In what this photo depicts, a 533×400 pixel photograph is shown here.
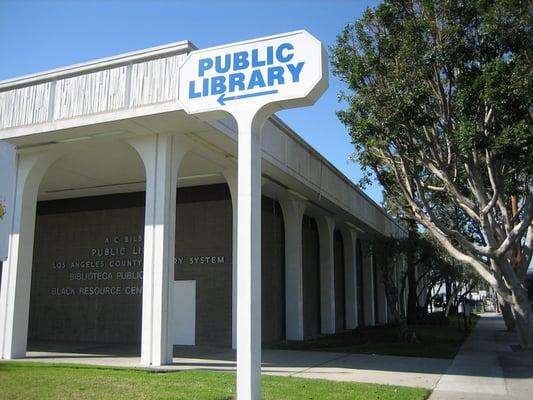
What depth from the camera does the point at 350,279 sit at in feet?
105

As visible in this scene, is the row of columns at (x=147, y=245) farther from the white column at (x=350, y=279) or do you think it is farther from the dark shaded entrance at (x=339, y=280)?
the white column at (x=350, y=279)

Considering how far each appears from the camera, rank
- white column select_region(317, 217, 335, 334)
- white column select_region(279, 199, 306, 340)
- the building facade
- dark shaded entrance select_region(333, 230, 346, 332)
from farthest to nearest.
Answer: dark shaded entrance select_region(333, 230, 346, 332) < white column select_region(317, 217, 335, 334) < white column select_region(279, 199, 306, 340) < the building facade

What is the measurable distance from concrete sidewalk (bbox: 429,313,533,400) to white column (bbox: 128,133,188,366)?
6.16m

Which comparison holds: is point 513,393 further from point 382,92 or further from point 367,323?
point 367,323

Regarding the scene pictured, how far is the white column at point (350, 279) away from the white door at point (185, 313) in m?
14.1

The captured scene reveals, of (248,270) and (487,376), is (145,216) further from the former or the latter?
(487,376)

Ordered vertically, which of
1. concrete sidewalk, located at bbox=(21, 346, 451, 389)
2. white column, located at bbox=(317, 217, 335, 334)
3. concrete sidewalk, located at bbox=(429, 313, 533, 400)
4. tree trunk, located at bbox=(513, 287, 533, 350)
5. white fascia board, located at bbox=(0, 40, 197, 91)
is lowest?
concrete sidewalk, located at bbox=(429, 313, 533, 400)

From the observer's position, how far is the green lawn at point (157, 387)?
8.73 m

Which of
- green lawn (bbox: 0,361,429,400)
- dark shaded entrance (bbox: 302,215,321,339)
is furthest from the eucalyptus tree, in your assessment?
green lawn (bbox: 0,361,429,400)

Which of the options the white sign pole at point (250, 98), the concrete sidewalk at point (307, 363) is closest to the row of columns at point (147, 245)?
the concrete sidewalk at point (307, 363)

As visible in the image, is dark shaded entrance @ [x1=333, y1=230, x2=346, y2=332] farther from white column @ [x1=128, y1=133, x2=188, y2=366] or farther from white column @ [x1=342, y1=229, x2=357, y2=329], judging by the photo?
white column @ [x1=128, y1=133, x2=188, y2=366]

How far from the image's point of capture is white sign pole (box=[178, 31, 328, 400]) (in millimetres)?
7391

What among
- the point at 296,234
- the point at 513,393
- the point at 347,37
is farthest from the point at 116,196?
the point at 513,393

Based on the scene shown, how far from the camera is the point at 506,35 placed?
15492mm
